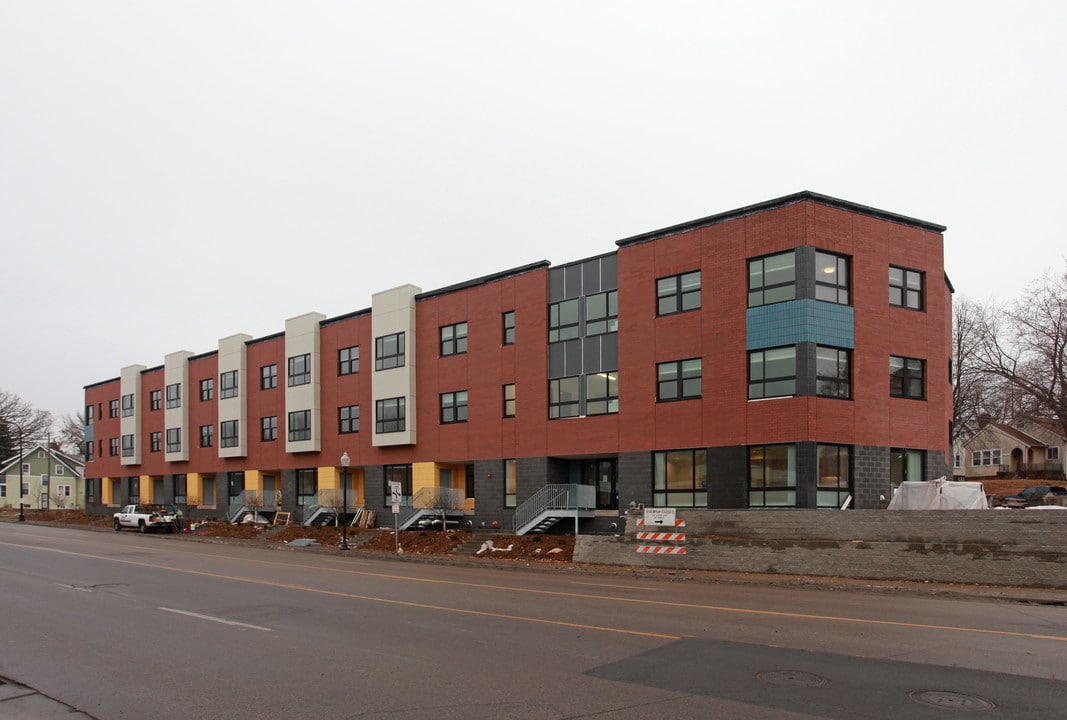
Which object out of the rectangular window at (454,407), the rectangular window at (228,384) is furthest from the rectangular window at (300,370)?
the rectangular window at (454,407)

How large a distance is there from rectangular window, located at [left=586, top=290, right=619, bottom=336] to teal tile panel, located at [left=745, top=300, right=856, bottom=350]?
5.88 metres

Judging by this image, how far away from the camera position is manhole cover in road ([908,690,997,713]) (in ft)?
24.8

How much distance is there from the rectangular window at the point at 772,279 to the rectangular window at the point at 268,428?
31473 millimetres

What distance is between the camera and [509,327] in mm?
35094

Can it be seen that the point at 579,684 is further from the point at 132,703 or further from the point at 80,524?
the point at 80,524

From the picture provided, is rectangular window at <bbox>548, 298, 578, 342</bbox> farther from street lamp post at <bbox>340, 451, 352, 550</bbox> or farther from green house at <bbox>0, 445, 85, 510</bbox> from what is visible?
green house at <bbox>0, 445, 85, 510</bbox>

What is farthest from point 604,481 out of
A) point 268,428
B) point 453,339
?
point 268,428

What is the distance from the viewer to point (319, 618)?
1365 centimetres

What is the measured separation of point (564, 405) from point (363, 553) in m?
10.0

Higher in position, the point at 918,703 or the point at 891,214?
the point at 891,214

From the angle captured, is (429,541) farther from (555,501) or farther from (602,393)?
(602,393)

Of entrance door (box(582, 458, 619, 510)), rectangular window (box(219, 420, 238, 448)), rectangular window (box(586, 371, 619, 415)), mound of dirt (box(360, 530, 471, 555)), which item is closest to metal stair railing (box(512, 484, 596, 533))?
entrance door (box(582, 458, 619, 510))

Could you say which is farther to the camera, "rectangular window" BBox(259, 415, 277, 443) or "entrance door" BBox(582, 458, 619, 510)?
"rectangular window" BBox(259, 415, 277, 443)

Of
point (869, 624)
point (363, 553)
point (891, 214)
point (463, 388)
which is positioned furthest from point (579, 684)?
point (463, 388)
